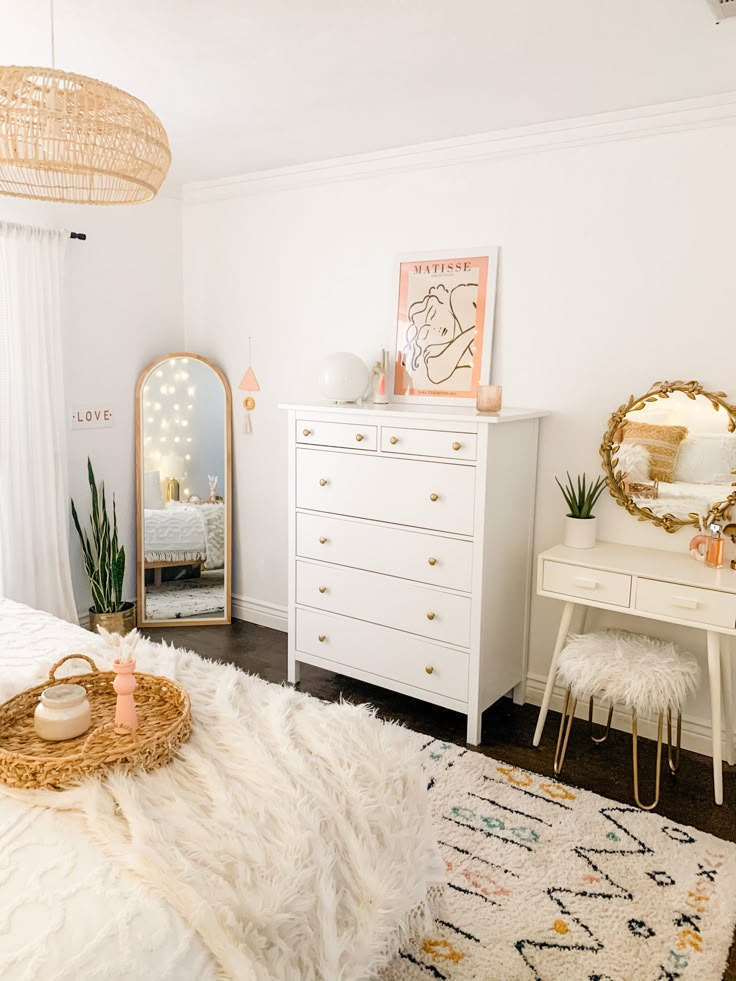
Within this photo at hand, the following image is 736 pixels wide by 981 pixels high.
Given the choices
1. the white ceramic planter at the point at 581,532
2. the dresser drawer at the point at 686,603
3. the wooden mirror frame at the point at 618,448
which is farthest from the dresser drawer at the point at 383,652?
the wooden mirror frame at the point at 618,448

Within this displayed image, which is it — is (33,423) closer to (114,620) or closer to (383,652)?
(114,620)

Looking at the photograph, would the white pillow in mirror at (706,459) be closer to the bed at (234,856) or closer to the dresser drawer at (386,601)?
the dresser drawer at (386,601)

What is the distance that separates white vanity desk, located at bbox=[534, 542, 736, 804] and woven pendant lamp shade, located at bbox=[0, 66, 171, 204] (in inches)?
78.2

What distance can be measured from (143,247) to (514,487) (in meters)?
2.58

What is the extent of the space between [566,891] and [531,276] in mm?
2357

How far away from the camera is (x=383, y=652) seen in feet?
10.7

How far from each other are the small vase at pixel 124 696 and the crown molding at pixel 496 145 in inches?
104

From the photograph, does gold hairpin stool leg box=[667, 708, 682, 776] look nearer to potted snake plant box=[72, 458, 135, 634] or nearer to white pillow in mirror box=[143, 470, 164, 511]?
potted snake plant box=[72, 458, 135, 634]

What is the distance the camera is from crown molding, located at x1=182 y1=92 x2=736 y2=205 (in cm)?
279

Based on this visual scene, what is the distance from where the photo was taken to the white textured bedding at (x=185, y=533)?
4293 mm

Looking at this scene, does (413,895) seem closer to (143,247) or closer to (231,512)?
(231,512)

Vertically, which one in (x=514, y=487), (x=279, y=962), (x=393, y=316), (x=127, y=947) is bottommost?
(x=279, y=962)

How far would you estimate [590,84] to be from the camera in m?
2.66

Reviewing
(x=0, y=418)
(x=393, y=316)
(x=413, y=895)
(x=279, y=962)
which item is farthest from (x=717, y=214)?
(x=0, y=418)
